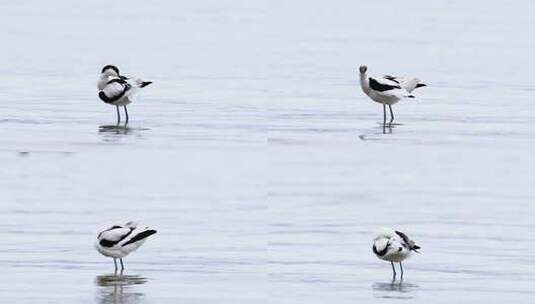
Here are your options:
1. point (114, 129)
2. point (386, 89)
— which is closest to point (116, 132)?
point (114, 129)

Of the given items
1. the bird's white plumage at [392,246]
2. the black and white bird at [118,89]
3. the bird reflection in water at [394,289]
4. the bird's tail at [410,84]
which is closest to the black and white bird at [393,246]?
the bird's white plumage at [392,246]

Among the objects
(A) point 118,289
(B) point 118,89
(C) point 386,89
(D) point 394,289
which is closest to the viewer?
(A) point 118,289

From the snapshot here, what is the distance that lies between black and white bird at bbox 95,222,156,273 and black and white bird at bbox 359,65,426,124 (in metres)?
7.28

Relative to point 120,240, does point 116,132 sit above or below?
above

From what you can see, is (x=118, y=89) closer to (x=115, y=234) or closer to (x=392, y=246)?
(x=115, y=234)

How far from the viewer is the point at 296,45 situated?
36.8m

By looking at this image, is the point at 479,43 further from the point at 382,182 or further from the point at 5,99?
the point at 382,182

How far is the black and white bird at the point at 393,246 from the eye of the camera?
52.2 feet

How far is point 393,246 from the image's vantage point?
15680mm

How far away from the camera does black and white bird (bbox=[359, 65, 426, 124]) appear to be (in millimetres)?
23922

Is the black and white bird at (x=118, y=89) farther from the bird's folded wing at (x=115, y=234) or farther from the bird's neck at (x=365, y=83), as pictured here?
the bird's folded wing at (x=115, y=234)

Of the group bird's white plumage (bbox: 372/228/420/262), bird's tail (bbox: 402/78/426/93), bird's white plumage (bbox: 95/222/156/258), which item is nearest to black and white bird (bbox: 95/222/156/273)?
bird's white plumage (bbox: 95/222/156/258)

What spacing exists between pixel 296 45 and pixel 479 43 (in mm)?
5156

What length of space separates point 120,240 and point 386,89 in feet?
29.1
